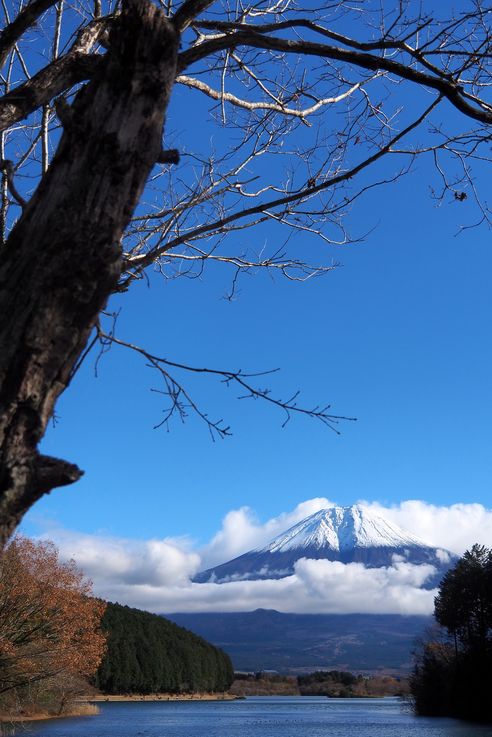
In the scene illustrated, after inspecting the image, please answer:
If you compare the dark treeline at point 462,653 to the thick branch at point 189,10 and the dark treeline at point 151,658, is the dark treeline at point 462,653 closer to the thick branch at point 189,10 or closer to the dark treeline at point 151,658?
the dark treeline at point 151,658

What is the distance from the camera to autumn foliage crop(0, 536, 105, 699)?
25922 mm

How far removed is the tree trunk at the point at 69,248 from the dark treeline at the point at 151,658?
80.0 meters

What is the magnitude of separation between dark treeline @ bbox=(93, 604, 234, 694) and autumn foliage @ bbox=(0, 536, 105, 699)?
51657 mm

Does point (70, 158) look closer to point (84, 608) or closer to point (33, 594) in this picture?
point (33, 594)

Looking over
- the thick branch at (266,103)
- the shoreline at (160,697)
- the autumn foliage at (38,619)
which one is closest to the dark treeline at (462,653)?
the autumn foliage at (38,619)

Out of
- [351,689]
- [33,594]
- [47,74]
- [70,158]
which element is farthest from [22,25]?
[351,689]


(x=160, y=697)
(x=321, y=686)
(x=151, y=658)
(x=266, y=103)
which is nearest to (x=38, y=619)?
(x=266, y=103)

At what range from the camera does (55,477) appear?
1913mm

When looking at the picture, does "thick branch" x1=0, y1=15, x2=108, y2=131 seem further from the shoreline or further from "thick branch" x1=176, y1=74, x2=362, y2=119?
the shoreline

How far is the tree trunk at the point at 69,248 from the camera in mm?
1896

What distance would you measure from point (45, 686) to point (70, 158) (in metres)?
30.2

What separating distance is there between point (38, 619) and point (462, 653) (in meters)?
26.0

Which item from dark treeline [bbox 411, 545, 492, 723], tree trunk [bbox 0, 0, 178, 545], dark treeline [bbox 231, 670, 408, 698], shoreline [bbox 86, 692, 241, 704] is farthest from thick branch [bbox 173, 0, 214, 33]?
dark treeline [bbox 231, 670, 408, 698]

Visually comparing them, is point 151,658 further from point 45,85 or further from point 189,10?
point 189,10
